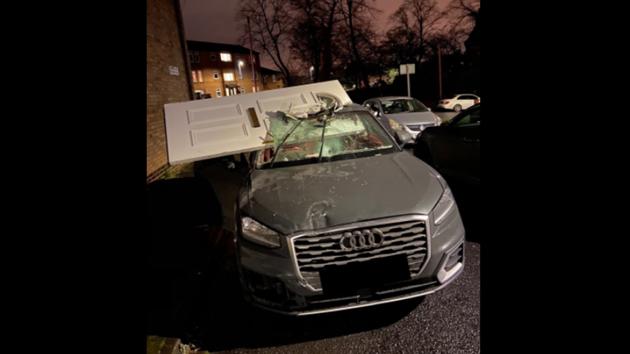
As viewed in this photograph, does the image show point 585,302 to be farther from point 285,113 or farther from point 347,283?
point 285,113

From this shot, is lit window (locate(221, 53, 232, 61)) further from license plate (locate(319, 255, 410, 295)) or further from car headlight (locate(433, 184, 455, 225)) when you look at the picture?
license plate (locate(319, 255, 410, 295))

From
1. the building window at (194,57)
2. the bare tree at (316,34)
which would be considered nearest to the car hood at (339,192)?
the bare tree at (316,34)

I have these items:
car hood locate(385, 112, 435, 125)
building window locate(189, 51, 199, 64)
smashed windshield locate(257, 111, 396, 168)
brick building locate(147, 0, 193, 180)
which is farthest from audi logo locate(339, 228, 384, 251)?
building window locate(189, 51, 199, 64)

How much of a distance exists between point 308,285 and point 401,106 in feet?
27.5

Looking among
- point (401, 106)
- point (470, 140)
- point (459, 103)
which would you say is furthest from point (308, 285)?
point (459, 103)

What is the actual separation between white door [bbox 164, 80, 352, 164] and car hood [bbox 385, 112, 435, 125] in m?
4.53

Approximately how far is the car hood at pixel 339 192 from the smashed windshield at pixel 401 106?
686cm

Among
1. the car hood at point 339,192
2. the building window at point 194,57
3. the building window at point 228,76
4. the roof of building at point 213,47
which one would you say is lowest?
the car hood at point 339,192

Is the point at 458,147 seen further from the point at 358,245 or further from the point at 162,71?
the point at 162,71

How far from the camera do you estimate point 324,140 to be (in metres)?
3.37

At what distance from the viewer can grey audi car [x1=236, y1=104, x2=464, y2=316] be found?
6.91 feet

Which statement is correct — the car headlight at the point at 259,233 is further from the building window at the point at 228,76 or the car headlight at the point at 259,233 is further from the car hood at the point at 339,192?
the building window at the point at 228,76

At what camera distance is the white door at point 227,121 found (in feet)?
11.3

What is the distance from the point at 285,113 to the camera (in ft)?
12.3
